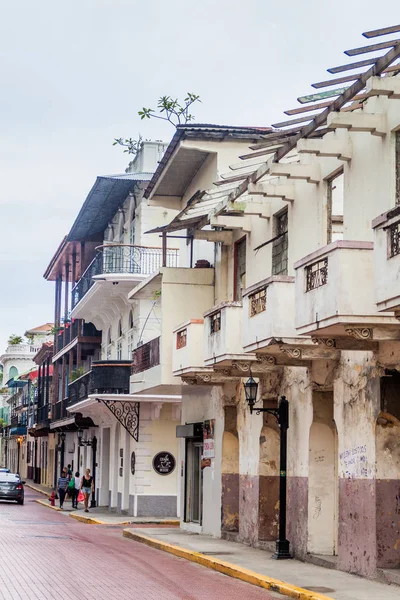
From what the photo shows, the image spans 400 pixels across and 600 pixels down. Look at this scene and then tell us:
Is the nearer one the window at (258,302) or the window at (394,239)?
the window at (394,239)

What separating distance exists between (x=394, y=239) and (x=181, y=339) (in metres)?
11.5

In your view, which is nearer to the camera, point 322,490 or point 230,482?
point 322,490

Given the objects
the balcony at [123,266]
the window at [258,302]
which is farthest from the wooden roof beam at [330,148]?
the balcony at [123,266]

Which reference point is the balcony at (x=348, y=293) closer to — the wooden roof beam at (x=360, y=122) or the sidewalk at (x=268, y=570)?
the wooden roof beam at (x=360, y=122)

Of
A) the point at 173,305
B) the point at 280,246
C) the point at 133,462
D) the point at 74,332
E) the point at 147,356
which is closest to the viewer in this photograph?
the point at 280,246

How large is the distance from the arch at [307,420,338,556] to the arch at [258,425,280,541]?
107 inches

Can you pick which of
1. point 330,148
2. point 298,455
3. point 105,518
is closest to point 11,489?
point 105,518

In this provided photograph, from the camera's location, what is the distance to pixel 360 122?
48.0 feet

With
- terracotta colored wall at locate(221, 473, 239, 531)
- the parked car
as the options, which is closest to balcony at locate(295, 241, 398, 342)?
terracotta colored wall at locate(221, 473, 239, 531)

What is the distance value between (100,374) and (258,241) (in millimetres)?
12731

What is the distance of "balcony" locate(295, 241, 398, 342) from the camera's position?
12891 mm

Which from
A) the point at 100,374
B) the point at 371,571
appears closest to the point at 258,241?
the point at 371,571

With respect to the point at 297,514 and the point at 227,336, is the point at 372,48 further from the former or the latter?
the point at 297,514

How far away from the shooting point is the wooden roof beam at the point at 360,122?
14.6 meters
